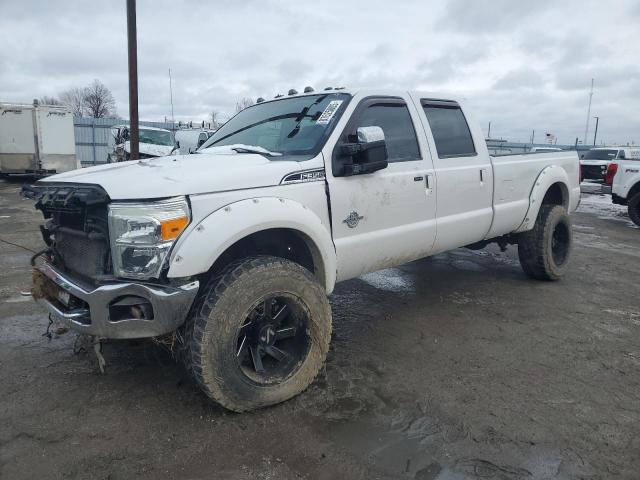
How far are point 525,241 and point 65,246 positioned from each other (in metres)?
4.67

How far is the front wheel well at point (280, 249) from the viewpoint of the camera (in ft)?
9.92

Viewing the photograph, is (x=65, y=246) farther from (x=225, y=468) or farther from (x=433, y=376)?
(x=433, y=376)

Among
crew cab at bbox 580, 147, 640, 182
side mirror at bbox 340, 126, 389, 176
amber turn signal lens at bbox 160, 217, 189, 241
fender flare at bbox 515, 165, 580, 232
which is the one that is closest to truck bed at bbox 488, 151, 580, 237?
fender flare at bbox 515, 165, 580, 232

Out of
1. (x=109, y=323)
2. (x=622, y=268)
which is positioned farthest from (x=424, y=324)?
(x=622, y=268)

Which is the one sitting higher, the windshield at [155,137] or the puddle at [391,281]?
the windshield at [155,137]

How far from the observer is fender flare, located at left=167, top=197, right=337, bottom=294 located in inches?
98.7

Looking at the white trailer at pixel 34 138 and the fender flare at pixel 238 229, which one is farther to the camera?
the white trailer at pixel 34 138

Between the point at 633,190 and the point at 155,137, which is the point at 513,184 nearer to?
the point at 633,190

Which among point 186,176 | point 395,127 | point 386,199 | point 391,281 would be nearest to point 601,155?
point 391,281

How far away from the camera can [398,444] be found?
2598 millimetres

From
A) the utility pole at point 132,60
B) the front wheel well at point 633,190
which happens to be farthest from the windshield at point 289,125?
the front wheel well at point 633,190

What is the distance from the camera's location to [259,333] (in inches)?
115

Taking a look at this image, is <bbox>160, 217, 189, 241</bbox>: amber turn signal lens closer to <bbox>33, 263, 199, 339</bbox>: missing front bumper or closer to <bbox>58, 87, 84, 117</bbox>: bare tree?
<bbox>33, 263, 199, 339</bbox>: missing front bumper

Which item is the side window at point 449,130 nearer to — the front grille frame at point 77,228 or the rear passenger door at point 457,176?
the rear passenger door at point 457,176
